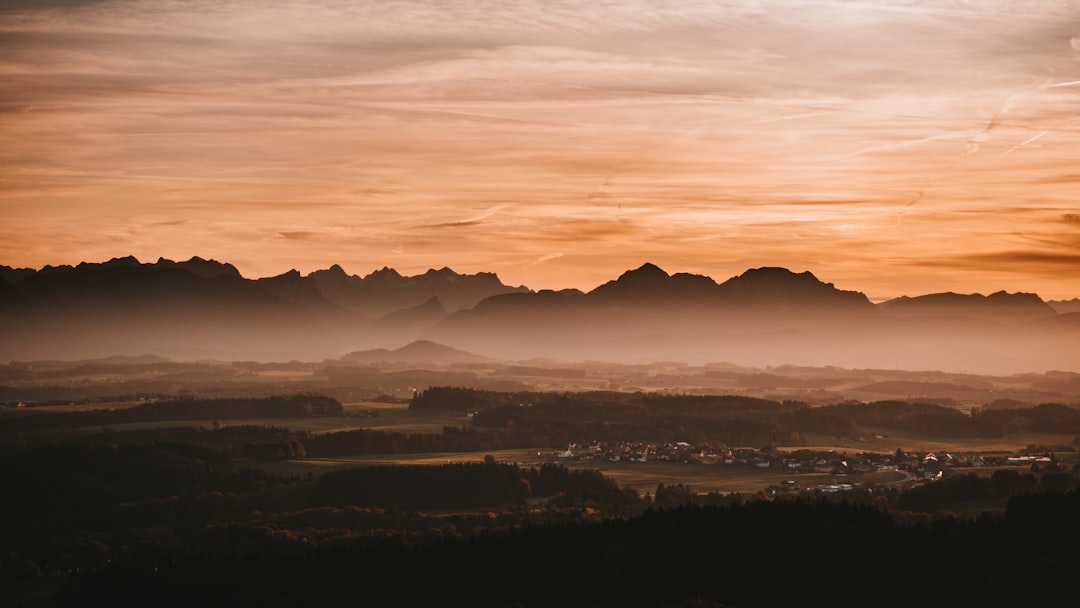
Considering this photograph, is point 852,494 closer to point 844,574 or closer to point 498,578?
point 844,574

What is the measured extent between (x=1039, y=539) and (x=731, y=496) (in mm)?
44370

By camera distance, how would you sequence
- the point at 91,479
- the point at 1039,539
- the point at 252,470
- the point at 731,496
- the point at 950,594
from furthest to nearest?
the point at 252,470
the point at 91,479
the point at 731,496
the point at 1039,539
the point at 950,594

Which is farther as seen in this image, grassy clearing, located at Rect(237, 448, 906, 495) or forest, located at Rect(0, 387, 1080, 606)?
grassy clearing, located at Rect(237, 448, 906, 495)

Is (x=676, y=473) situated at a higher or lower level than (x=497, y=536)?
higher

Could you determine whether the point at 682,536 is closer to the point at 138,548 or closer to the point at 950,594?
the point at 950,594

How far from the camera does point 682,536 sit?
403 feet

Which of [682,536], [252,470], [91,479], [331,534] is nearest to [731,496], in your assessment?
[682,536]

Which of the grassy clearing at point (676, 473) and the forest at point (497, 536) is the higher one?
the grassy clearing at point (676, 473)

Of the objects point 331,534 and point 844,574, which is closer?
point 844,574

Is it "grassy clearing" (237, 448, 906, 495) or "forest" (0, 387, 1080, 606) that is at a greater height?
"grassy clearing" (237, 448, 906, 495)

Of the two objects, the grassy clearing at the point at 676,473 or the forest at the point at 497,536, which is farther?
the grassy clearing at the point at 676,473

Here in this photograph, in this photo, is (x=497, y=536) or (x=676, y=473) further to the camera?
(x=676, y=473)

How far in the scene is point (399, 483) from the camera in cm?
16850

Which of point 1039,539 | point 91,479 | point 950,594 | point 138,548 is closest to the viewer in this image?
point 950,594
